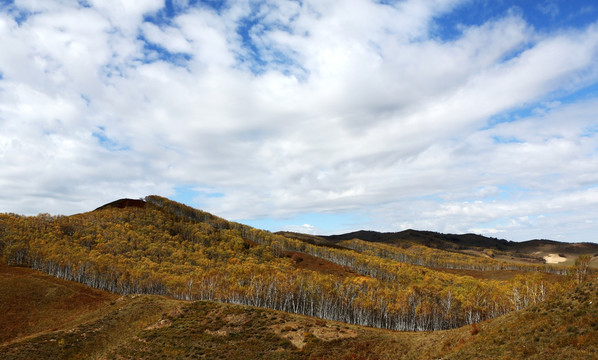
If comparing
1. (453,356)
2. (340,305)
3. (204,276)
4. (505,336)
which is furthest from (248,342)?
(204,276)

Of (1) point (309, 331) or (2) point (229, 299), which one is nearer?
(1) point (309, 331)

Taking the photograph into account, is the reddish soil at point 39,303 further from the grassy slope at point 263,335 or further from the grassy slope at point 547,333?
the grassy slope at point 547,333

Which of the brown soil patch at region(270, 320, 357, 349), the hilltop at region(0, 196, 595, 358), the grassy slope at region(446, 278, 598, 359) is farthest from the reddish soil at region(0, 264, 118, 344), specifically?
the grassy slope at region(446, 278, 598, 359)

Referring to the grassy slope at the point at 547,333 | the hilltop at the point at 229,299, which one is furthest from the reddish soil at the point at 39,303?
the grassy slope at the point at 547,333

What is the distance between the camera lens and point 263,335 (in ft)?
198

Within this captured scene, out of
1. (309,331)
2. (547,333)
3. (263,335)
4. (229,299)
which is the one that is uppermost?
(547,333)

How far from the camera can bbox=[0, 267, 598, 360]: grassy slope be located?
30.6 metres

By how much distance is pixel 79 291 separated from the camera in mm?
111125

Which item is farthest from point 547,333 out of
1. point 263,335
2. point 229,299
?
point 229,299

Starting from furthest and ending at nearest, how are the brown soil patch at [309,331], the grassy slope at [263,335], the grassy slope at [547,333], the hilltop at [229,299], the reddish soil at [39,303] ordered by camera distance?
the reddish soil at [39,303]
the hilltop at [229,299]
the brown soil patch at [309,331]
the grassy slope at [263,335]
the grassy slope at [547,333]

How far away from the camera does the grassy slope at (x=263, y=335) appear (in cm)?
3061

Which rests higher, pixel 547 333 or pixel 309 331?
pixel 547 333

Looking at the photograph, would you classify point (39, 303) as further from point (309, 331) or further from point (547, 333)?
point (547, 333)

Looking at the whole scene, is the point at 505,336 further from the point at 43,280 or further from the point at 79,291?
the point at 43,280
